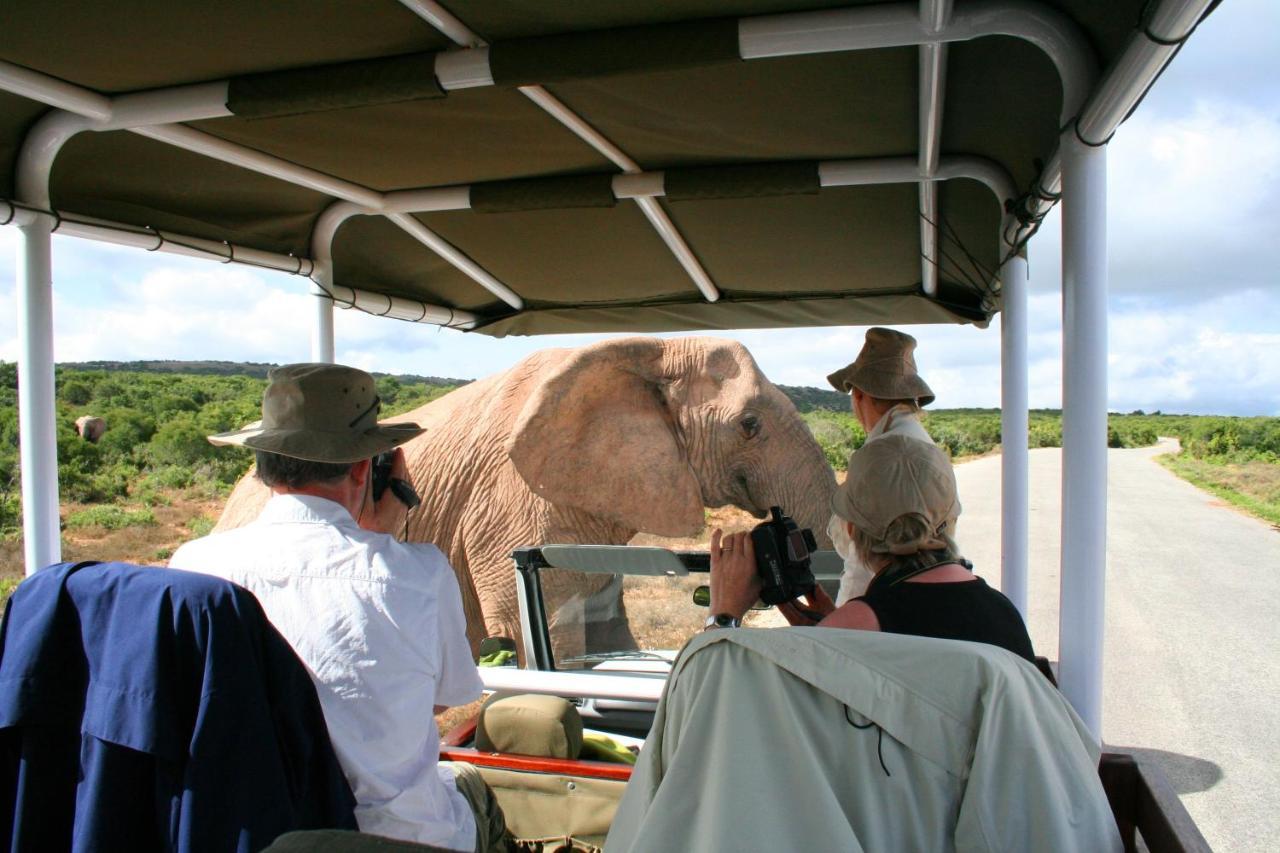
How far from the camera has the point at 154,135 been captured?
293cm

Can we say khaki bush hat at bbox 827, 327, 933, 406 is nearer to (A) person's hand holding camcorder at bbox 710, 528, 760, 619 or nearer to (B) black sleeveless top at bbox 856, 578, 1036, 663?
(A) person's hand holding camcorder at bbox 710, 528, 760, 619

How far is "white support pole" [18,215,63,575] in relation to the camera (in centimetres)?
288

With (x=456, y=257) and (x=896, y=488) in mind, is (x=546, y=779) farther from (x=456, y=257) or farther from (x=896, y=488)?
(x=456, y=257)

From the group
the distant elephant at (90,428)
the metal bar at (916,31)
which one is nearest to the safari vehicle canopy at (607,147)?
the metal bar at (916,31)

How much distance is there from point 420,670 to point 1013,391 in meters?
2.38

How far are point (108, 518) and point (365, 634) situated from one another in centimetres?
2131

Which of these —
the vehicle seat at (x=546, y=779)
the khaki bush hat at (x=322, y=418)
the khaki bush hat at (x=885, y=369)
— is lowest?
the vehicle seat at (x=546, y=779)

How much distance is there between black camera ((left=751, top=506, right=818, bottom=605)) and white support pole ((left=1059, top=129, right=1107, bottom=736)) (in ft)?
1.77

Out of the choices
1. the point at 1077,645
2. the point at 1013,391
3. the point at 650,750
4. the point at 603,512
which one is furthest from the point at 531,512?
the point at 650,750

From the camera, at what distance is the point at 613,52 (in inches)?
88.5

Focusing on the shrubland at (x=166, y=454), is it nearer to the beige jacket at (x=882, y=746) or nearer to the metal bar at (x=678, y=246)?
the metal bar at (x=678, y=246)

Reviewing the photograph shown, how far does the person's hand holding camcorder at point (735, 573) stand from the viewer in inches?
78.6

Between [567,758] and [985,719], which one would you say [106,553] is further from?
[985,719]

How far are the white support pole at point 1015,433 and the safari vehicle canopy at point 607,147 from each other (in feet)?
0.04
